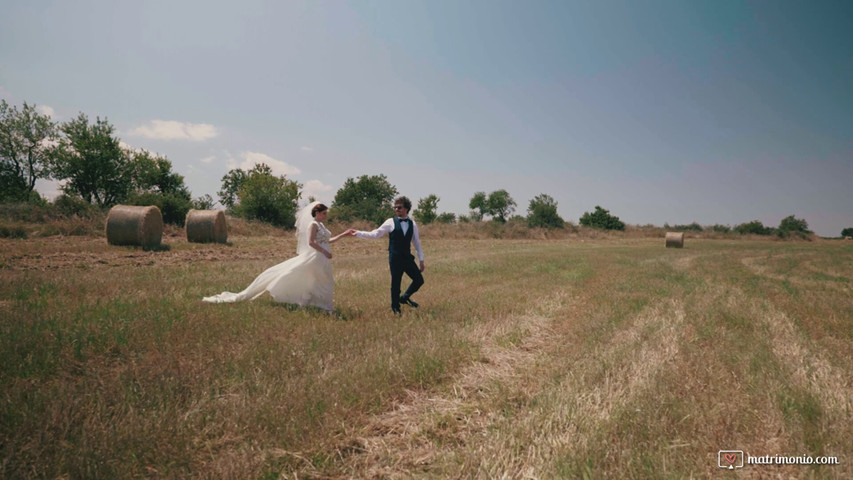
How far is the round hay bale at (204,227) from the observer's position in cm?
2377

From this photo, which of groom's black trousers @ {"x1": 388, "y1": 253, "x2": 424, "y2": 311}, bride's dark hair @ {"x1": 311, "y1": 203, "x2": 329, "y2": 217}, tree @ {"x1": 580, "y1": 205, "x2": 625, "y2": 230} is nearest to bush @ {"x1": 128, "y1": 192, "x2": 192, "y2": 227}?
bride's dark hair @ {"x1": 311, "y1": 203, "x2": 329, "y2": 217}

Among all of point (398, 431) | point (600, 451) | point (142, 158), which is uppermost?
point (142, 158)

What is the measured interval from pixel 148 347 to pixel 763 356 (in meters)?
8.55

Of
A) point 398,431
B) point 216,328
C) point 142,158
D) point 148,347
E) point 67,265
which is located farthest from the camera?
point 142,158

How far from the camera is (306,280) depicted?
7.64 m

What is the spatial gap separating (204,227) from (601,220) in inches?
3196

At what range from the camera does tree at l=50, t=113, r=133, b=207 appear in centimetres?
4194

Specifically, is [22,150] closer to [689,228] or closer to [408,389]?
[408,389]

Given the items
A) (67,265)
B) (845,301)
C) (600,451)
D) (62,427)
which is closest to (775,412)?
(600,451)

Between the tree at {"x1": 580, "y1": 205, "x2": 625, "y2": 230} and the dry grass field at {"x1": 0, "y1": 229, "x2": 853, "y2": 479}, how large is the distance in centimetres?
7860

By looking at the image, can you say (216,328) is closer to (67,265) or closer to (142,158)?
(67,265)

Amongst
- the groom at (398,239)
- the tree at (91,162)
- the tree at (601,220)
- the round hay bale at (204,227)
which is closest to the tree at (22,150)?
the tree at (91,162)

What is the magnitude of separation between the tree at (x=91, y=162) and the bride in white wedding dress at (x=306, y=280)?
49.6 metres

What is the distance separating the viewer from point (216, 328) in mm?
5707
